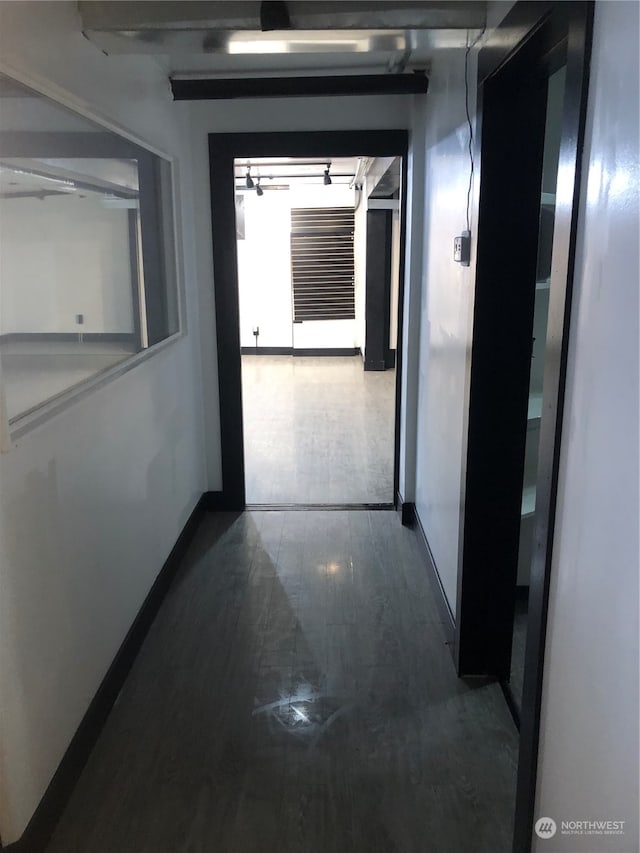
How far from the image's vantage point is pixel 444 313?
113 inches

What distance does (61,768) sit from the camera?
77.2 inches

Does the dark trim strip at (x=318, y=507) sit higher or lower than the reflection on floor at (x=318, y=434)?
lower

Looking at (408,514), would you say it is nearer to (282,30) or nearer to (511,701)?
(511,701)

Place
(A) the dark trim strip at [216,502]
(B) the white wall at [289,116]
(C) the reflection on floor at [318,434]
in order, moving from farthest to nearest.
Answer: (C) the reflection on floor at [318,434], (A) the dark trim strip at [216,502], (B) the white wall at [289,116]

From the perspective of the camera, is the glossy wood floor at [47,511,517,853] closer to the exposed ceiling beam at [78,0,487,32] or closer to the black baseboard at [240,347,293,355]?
the exposed ceiling beam at [78,0,487,32]

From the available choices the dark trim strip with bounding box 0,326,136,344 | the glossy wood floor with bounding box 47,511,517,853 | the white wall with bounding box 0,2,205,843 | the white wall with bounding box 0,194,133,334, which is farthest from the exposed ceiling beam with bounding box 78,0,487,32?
the glossy wood floor with bounding box 47,511,517,853

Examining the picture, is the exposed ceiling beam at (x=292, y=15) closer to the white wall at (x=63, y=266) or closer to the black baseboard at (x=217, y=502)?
the white wall at (x=63, y=266)

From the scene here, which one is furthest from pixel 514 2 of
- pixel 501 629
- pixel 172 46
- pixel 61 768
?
pixel 61 768

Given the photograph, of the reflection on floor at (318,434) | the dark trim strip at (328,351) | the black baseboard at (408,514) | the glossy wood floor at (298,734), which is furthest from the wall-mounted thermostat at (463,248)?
the dark trim strip at (328,351)

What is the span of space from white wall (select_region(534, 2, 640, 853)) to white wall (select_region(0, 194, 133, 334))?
1310mm

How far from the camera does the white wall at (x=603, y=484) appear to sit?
1114mm

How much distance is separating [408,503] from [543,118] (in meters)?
2.28

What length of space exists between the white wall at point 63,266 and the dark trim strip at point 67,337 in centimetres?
1

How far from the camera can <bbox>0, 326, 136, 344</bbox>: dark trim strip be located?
1700mm
